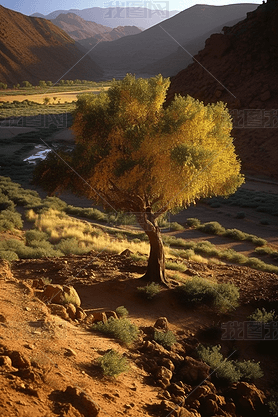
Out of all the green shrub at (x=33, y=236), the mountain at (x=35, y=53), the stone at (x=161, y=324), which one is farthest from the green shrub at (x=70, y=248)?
the mountain at (x=35, y=53)

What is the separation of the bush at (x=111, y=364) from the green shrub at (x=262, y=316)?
213 inches

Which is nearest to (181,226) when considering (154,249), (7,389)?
(154,249)

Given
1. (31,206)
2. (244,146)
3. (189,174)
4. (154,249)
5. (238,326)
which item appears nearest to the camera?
(189,174)

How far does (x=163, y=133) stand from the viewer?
9.57 m

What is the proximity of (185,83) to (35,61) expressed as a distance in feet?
253

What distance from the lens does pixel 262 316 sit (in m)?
10.6

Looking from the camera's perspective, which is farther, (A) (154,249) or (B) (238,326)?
(A) (154,249)

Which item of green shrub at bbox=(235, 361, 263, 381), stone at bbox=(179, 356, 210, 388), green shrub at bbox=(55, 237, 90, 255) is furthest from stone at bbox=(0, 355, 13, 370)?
green shrub at bbox=(55, 237, 90, 255)

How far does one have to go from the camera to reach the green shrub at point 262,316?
34.2ft

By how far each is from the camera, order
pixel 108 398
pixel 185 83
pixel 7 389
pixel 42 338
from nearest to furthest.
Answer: pixel 7 389
pixel 108 398
pixel 42 338
pixel 185 83

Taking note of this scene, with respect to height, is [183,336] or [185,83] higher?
[185,83]

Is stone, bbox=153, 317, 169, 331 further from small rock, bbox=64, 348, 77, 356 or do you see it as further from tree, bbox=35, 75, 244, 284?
small rock, bbox=64, 348, 77, 356

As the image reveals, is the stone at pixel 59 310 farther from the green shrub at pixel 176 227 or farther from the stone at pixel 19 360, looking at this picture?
the green shrub at pixel 176 227

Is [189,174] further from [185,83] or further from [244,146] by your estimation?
[185,83]
